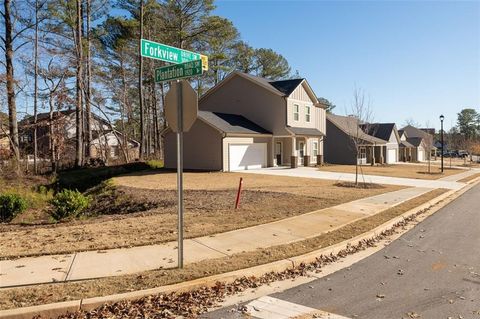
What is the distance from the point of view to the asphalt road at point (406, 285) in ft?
15.4

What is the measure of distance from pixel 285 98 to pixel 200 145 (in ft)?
27.7

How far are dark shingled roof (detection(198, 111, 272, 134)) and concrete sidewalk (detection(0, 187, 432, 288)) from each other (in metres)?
18.0

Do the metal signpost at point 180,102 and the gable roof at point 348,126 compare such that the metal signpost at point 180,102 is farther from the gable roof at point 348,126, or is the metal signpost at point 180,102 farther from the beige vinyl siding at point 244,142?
the gable roof at point 348,126

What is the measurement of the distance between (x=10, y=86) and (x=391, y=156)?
1754 inches

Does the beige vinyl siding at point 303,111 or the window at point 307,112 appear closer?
the beige vinyl siding at point 303,111

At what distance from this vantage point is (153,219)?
9594 mm

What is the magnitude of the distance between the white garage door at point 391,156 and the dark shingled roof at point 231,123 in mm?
25236

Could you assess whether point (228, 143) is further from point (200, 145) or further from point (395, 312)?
point (395, 312)

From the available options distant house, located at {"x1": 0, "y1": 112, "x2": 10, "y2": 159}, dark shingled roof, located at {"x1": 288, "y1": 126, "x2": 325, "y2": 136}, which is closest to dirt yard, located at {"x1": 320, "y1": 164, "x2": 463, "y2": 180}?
dark shingled roof, located at {"x1": 288, "y1": 126, "x2": 325, "y2": 136}

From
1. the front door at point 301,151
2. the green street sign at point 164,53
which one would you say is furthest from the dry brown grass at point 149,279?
the front door at point 301,151

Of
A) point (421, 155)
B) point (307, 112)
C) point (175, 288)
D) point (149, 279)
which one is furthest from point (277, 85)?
point (421, 155)

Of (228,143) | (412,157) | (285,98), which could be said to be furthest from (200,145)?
(412,157)

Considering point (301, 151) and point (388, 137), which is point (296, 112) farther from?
point (388, 137)

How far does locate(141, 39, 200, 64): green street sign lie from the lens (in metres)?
5.80
